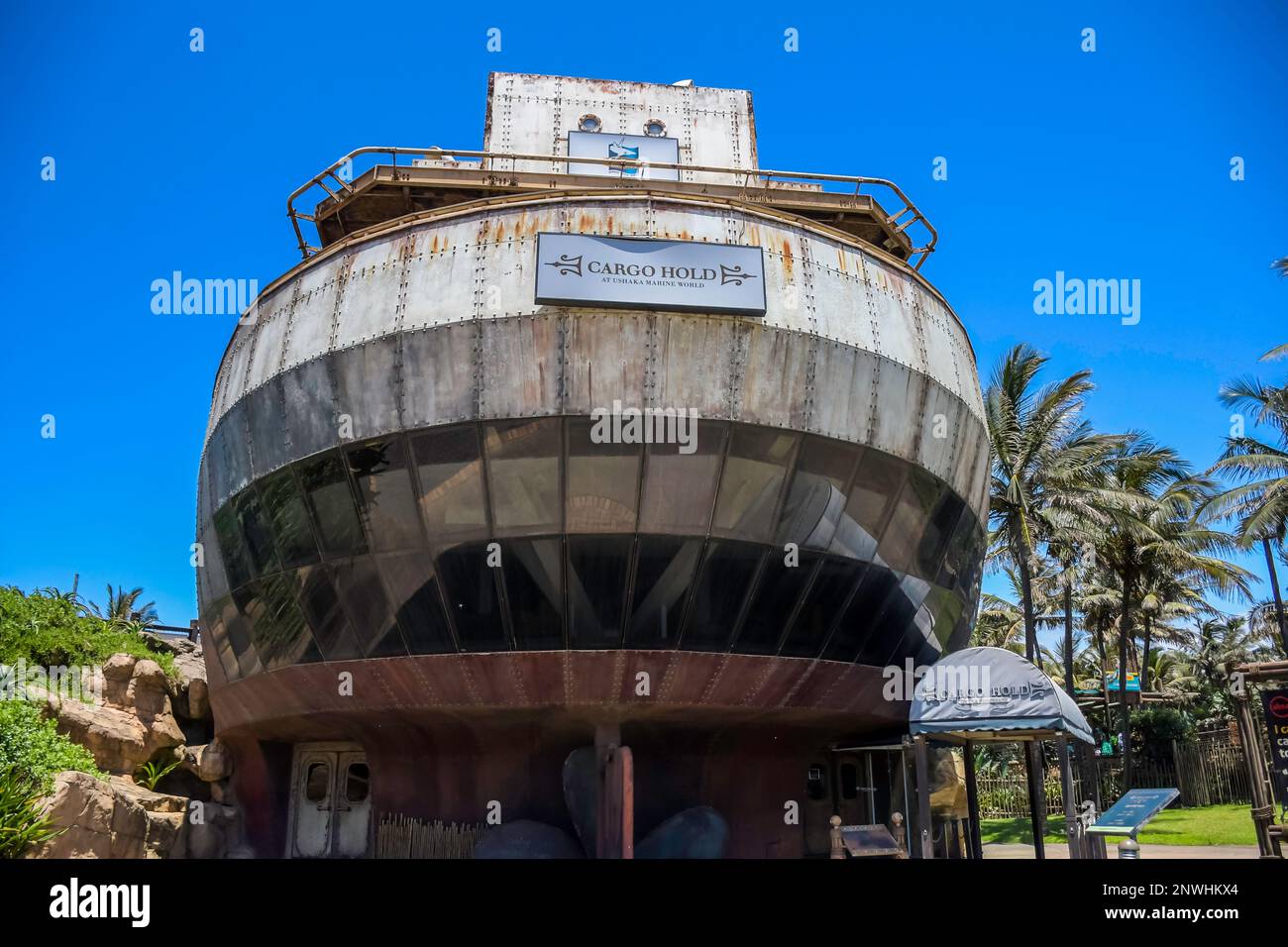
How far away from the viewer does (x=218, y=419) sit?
16578 millimetres

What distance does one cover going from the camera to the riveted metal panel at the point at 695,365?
13398mm

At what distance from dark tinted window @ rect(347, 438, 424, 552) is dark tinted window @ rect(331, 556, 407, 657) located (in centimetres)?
50

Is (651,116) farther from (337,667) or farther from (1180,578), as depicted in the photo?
(1180,578)

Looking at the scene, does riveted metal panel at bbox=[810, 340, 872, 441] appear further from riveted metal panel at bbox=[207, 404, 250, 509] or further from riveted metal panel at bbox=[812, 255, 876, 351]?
riveted metal panel at bbox=[207, 404, 250, 509]

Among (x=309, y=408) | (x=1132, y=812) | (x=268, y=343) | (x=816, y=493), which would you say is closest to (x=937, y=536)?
(x=816, y=493)

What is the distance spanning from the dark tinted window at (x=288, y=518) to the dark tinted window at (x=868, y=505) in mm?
7677

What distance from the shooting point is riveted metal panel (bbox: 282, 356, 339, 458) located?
1427 centimetres

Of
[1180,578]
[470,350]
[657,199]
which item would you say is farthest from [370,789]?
[1180,578]

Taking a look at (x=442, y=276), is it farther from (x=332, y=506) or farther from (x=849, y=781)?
(x=849, y=781)

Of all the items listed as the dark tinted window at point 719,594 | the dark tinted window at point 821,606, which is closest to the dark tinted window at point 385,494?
the dark tinted window at point 719,594

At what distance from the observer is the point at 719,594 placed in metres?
13.8

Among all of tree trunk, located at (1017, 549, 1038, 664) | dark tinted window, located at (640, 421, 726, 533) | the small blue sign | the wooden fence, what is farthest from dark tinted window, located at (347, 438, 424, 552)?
the wooden fence
